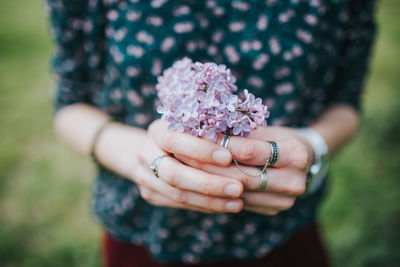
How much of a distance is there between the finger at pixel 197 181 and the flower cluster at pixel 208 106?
0.40ft

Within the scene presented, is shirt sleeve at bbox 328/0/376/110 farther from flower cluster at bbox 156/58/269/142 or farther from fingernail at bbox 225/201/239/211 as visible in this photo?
fingernail at bbox 225/201/239/211

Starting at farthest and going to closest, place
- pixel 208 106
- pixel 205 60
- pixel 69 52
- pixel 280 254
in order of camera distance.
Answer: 1. pixel 280 254
2. pixel 69 52
3. pixel 205 60
4. pixel 208 106

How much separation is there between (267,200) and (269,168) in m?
0.13

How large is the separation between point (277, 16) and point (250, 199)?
710 millimetres

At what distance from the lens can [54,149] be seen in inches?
173

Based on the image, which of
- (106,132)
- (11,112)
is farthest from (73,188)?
(106,132)

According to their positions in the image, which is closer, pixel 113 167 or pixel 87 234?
pixel 113 167

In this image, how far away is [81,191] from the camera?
12.4 feet

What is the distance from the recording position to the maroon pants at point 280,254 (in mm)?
1567

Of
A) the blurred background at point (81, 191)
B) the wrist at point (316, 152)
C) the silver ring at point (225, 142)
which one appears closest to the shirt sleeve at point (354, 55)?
the wrist at point (316, 152)

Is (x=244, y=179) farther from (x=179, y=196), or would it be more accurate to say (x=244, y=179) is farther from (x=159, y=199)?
(x=159, y=199)

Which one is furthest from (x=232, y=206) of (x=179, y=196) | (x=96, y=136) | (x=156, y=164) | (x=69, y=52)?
(x=69, y=52)

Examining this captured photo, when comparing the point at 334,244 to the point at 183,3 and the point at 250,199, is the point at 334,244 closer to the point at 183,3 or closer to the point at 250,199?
the point at 250,199

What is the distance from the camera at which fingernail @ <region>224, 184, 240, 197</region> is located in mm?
879
